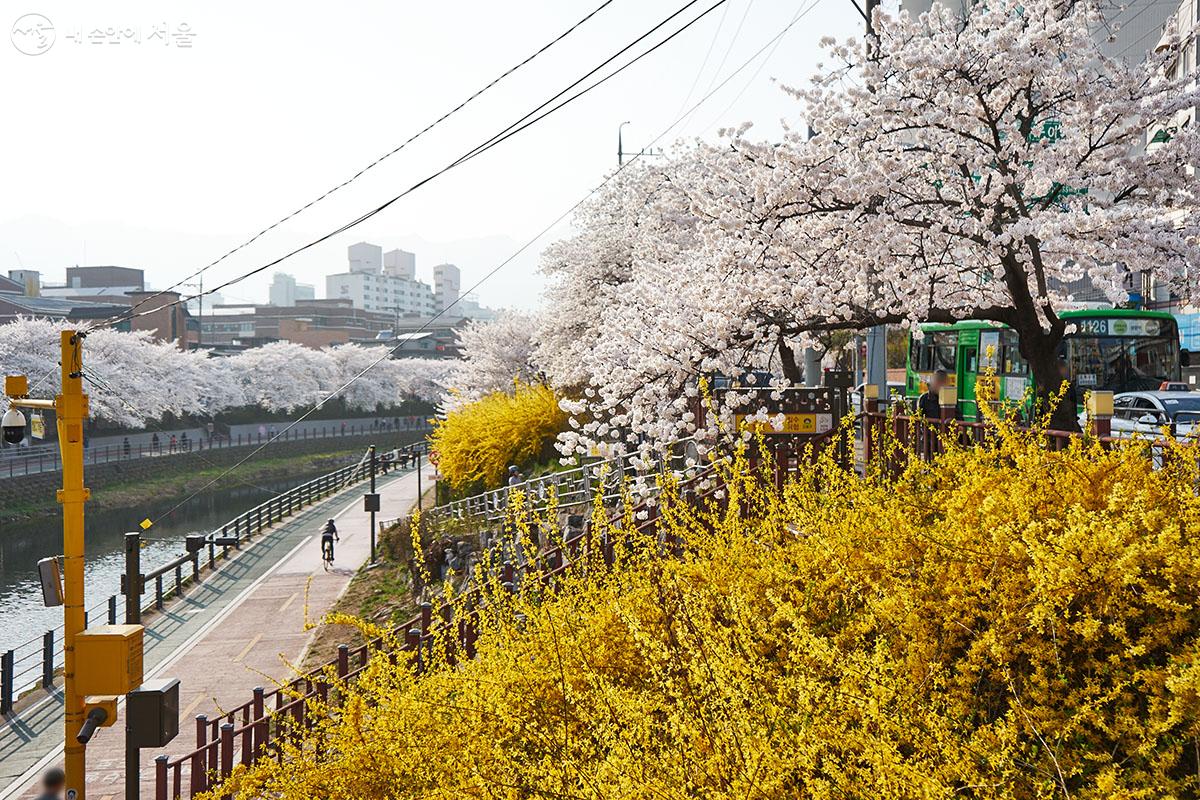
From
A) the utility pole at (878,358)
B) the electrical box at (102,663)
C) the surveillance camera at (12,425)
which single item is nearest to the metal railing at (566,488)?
the electrical box at (102,663)

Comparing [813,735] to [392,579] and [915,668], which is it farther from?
[392,579]

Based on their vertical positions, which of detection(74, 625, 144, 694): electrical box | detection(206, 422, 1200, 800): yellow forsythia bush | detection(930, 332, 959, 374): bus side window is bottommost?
detection(74, 625, 144, 694): electrical box

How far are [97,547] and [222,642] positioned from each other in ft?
69.3

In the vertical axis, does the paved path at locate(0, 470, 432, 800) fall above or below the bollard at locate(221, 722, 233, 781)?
below

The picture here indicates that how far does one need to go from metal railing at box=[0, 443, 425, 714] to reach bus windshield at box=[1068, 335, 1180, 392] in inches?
683

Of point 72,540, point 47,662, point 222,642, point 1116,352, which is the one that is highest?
point 1116,352

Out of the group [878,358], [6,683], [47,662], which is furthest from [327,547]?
[878,358]

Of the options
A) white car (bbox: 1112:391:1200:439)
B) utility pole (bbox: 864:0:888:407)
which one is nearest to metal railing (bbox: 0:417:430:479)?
utility pole (bbox: 864:0:888:407)

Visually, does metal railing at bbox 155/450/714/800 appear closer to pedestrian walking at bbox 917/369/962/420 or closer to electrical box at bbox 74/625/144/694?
electrical box at bbox 74/625/144/694

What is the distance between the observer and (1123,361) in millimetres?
18766

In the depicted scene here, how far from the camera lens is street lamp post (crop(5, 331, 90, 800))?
10.3 metres

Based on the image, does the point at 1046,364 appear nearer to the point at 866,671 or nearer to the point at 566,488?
the point at 866,671

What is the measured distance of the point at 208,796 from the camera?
6570 mm

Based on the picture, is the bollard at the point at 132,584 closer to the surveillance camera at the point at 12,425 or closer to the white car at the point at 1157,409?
the surveillance camera at the point at 12,425
